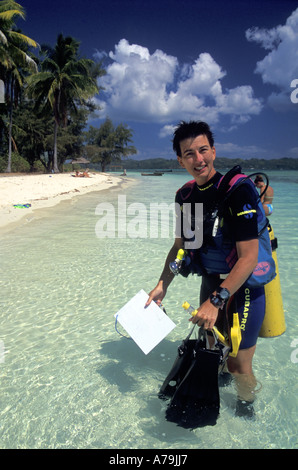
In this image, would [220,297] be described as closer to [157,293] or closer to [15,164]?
[157,293]

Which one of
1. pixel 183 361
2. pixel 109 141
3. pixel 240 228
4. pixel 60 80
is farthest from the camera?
pixel 109 141

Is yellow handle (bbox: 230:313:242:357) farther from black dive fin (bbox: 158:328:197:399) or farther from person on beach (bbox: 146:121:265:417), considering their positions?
black dive fin (bbox: 158:328:197:399)

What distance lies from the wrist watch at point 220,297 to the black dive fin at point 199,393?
325mm

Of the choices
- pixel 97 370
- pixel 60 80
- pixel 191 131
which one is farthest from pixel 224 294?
pixel 60 80

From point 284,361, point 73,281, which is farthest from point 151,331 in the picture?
point 73,281

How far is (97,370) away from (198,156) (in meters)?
2.27

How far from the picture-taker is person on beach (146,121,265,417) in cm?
182

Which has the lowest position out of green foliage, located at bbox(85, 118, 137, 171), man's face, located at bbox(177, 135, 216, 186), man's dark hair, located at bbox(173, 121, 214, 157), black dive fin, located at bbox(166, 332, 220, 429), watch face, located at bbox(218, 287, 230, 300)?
black dive fin, located at bbox(166, 332, 220, 429)

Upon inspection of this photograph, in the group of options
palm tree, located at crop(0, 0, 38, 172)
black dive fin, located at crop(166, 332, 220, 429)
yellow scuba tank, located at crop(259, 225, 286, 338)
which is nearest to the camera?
black dive fin, located at crop(166, 332, 220, 429)

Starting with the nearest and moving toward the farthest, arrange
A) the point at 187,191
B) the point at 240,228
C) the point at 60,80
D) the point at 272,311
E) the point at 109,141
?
1. the point at 240,228
2. the point at 187,191
3. the point at 272,311
4. the point at 60,80
5. the point at 109,141

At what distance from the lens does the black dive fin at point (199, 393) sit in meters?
1.93

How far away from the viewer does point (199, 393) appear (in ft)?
6.50

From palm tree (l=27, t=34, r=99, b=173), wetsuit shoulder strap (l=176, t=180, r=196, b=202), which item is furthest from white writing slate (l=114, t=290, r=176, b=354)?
palm tree (l=27, t=34, r=99, b=173)
